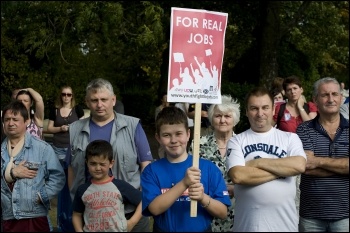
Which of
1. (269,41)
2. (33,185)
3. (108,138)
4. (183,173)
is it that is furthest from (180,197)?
(269,41)

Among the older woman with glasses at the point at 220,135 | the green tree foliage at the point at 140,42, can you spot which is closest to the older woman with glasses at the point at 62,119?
the older woman with glasses at the point at 220,135

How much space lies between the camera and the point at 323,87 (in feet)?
18.3

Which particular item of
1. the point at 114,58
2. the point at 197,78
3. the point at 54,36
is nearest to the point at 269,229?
the point at 197,78

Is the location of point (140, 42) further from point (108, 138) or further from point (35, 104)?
point (108, 138)

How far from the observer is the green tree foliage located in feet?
55.9

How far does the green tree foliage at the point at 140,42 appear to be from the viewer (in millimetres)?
17047

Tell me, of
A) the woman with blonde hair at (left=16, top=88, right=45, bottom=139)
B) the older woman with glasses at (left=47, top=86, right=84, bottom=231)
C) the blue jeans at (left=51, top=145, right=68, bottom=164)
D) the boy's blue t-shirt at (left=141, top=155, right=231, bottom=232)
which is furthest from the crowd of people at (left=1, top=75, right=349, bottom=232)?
the older woman with glasses at (left=47, top=86, right=84, bottom=231)

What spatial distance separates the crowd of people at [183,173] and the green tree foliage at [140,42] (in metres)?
8.96

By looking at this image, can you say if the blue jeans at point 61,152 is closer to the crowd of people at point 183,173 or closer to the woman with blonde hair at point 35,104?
the woman with blonde hair at point 35,104

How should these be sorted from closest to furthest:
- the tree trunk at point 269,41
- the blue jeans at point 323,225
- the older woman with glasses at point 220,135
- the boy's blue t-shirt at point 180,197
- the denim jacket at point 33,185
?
the boy's blue t-shirt at point 180,197 < the blue jeans at point 323,225 < the denim jacket at point 33,185 < the older woman with glasses at point 220,135 < the tree trunk at point 269,41

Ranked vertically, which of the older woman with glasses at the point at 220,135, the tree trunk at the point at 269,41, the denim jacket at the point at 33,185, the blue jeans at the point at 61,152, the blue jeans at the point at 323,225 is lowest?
the blue jeans at the point at 323,225

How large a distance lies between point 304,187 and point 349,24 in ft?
90.6

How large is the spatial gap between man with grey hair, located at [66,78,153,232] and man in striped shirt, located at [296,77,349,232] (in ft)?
4.74

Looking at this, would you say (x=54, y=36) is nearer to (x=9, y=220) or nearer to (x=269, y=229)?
(x=9, y=220)
